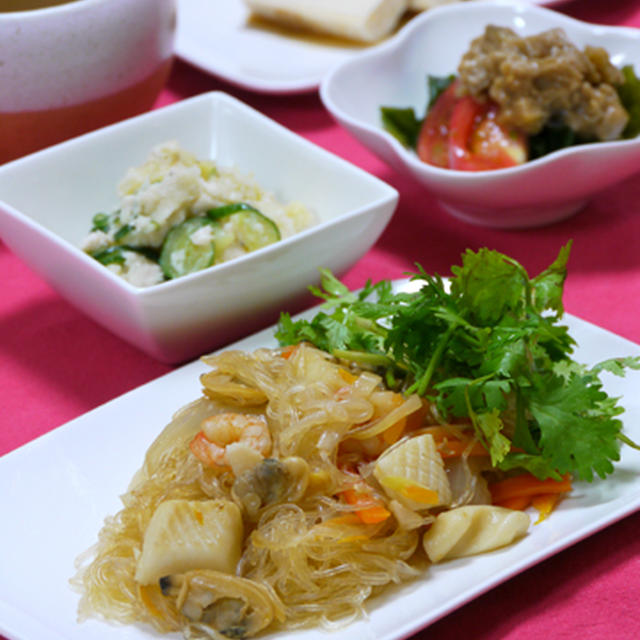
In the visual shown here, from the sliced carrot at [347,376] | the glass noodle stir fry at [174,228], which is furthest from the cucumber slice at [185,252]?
the sliced carrot at [347,376]

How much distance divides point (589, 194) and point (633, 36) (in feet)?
2.52

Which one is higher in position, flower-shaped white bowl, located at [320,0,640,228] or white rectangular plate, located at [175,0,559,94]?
flower-shaped white bowl, located at [320,0,640,228]

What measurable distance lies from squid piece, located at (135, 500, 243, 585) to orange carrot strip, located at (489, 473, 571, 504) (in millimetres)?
552

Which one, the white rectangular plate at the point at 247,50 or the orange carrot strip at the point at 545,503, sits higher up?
the orange carrot strip at the point at 545,503

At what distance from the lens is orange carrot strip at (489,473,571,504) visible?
6.44 feet

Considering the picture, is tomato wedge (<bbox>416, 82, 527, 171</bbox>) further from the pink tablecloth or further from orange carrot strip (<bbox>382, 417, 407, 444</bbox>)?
orange carrot strip (<bbox>382, 417, 407, 444</bbox>)

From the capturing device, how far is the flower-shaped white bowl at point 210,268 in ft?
7.84

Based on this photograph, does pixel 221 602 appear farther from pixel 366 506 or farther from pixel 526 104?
pixel 526 104

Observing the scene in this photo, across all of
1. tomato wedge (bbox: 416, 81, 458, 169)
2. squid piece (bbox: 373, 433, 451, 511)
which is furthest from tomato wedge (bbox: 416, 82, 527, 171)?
squid piece (bbox: 373, 433, 451, 511)

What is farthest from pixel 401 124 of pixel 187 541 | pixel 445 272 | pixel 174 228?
pixel 187 541

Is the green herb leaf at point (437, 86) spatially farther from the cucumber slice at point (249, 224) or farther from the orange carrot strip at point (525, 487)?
the orange carrot strip at point (525, 487)

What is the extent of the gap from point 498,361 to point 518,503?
28 cm

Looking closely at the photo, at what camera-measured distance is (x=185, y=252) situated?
2.56 meters

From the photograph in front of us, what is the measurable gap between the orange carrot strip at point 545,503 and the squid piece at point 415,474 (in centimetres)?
18
